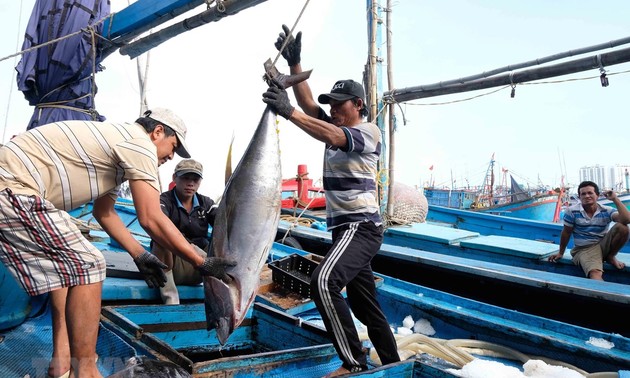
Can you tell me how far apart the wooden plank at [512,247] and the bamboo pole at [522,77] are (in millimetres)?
2303

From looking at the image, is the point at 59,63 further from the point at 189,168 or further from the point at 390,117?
the point at 390,117

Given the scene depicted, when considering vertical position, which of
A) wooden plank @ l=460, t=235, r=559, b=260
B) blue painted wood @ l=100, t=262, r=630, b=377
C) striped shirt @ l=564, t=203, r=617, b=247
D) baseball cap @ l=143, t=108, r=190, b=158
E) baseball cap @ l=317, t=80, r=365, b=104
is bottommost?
blue painted wood @ l=100, t=262, r=630, b=377

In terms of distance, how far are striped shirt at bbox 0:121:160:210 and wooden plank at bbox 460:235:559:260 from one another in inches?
194

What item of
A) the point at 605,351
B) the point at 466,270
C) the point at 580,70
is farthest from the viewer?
the point at 580,70

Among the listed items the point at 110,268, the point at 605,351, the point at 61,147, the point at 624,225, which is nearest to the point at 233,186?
the point at 61,147

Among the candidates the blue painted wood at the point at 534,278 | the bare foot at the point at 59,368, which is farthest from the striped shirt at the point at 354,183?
the blue painted wood at the point at 534,278

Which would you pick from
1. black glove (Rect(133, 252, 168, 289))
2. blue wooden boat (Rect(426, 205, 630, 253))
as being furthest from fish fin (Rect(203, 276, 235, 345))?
blue wooden boat (Rect(426, 205, 630, 253))

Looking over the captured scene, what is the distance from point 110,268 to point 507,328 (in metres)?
3.47

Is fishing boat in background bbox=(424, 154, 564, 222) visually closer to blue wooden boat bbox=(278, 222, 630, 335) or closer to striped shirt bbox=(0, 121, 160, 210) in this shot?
blue wooden boat bbox=(278, 222, 630, 335)

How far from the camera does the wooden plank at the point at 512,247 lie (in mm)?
5602

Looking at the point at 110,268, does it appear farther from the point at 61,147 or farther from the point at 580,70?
the point at 580,70

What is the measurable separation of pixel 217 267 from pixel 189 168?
2.14m

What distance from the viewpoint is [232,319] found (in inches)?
91.4

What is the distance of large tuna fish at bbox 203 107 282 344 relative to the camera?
234 cm
